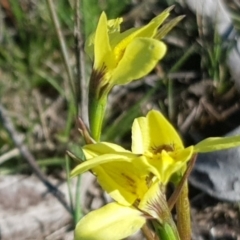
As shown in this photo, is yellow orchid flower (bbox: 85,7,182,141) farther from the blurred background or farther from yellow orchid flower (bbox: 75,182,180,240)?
the blurred background

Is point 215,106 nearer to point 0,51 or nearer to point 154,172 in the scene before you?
point 0,51

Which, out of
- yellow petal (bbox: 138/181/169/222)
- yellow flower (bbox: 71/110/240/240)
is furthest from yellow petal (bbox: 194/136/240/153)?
yellow petal (bbox: 138/181/169/222)

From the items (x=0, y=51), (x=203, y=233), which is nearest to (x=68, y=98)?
(x=0, y=51)

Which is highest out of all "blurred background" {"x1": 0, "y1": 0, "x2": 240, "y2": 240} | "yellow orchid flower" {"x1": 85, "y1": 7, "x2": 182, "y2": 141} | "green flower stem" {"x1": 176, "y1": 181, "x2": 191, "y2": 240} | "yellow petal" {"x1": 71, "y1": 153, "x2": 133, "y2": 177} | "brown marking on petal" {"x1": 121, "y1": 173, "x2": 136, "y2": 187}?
"yellow orchid flower" {"x1": 85, "y1": 7, "x2": 182, "y2": 141}

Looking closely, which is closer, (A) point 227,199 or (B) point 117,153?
(B) point 117,153

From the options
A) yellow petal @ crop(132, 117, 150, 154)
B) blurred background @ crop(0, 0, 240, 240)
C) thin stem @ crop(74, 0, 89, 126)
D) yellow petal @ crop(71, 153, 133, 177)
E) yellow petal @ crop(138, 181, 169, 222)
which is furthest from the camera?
blurred background @ crop(0, 0, 240, 240)

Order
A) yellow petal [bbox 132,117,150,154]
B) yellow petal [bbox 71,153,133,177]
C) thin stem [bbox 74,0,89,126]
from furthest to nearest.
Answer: thin stem [bbox 74,0,89,126], yellow petal [bbox 132,117,150,154], yellow petal [bbox 71,153,133,177]
